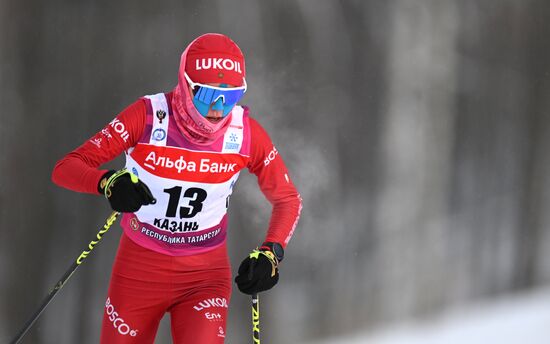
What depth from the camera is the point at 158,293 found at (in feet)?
8.66

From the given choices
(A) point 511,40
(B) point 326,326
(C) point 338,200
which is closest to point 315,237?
(C) point 338,200

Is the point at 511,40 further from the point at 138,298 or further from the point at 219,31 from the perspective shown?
the point at 138,298

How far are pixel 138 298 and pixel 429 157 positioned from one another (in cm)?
218

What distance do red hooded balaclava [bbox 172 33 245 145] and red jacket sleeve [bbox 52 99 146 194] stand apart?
14 centimetres

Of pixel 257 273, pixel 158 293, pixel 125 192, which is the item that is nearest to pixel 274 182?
pixel 257 273

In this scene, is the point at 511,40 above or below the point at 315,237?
above

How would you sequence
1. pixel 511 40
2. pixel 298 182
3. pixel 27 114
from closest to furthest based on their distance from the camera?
pixel 27 114 < pixel 298 182 < pixel 511 40

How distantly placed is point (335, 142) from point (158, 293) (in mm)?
1702

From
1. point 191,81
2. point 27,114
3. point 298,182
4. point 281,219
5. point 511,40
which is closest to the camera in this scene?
point 191,81

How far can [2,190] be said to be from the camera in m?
3.64

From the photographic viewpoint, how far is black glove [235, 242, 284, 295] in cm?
246

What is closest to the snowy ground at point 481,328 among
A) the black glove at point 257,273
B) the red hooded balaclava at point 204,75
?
the black glove at point 257,273

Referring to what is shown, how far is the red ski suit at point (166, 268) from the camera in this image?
2.52 m

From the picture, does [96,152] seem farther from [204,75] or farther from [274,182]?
[274,182]
